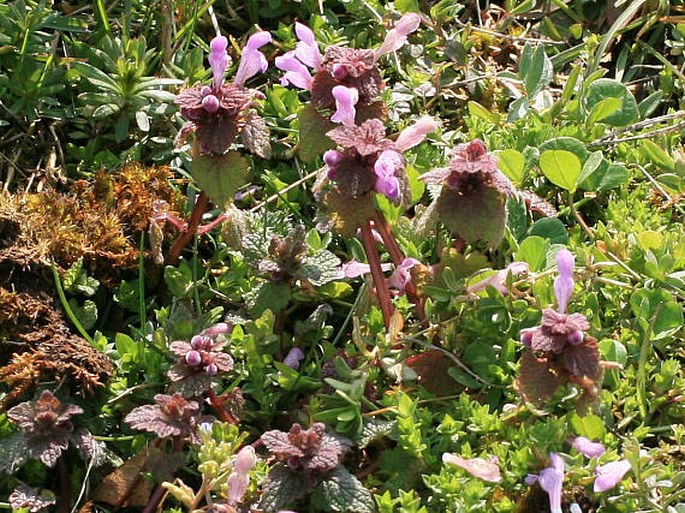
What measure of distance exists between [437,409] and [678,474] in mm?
532

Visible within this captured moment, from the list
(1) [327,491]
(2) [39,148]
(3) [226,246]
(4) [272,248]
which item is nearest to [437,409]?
(1) [327,491]

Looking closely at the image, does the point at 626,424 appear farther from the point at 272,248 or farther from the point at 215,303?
the point at 215,303

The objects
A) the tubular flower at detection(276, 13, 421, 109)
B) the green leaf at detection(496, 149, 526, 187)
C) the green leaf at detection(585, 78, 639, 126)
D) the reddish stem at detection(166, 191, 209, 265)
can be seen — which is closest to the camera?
the tubular flower at detection(276, 13, 421, 109)

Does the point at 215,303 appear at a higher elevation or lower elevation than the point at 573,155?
lower

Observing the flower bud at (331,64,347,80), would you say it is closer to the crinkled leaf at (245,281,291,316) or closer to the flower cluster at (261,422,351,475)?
the crinkled leaf at (245,281,291,316)

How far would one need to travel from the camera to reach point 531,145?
2.86 metres

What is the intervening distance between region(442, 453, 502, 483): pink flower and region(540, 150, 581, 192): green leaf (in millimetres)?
860

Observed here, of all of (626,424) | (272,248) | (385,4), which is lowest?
(626,424)

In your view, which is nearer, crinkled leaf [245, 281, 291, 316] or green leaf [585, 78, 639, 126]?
crinkled leaf [245, 281, 291, 316]

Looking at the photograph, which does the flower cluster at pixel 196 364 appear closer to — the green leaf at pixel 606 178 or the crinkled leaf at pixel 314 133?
the crinkled leaf at pixel 314 133

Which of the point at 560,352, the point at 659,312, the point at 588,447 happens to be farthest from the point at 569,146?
the point at 588,447

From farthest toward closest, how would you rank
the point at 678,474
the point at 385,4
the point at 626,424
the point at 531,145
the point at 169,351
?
the point at 385,4, the point at 531,145, the point at 169,351, the point at 626,424, the point at 678,474

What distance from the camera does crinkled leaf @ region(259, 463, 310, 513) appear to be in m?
2.10

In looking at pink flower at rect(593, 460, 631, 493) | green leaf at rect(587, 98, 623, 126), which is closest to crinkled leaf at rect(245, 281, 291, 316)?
pink flower at rect(593, 460, 631, 493)
